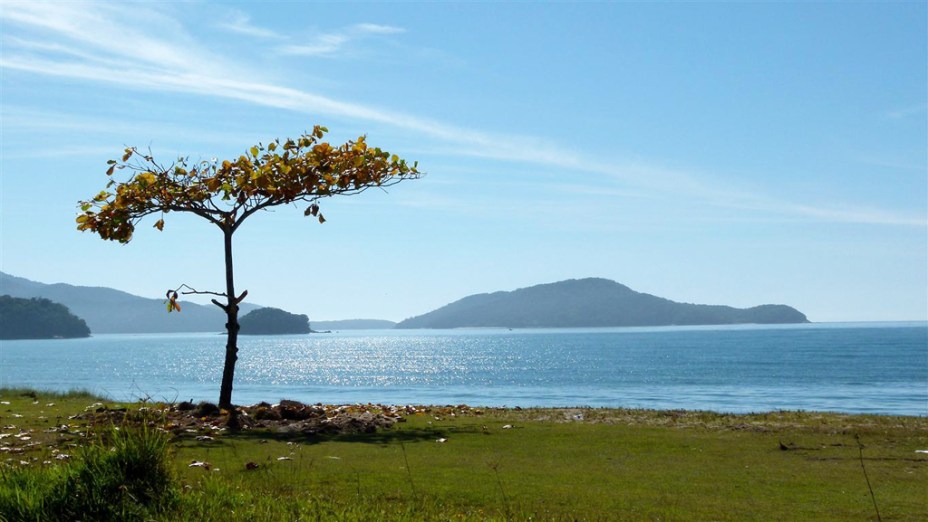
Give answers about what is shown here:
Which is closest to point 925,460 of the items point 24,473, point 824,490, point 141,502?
point 824,490

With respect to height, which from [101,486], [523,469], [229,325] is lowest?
[523,469]

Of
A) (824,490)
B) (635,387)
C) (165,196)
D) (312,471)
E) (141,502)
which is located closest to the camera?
(141,502)

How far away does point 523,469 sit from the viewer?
1405 centimetres

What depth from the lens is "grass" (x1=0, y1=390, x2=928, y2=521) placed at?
34.9ft

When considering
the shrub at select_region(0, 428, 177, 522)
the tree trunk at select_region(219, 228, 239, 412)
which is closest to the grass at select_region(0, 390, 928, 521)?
the shrub at select_region(0, 428, 177, 522)

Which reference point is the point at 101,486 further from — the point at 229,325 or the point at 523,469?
the point at 229,325

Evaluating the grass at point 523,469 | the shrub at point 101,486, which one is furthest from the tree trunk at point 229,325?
the shrub at point 101,486

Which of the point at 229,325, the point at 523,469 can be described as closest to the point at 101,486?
the point at 523,469

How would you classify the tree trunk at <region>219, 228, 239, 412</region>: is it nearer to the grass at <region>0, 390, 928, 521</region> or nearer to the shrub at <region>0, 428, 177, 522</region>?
the grass at <region>0, 390, 928, 521</region>

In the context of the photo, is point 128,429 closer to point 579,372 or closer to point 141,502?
point 141,502

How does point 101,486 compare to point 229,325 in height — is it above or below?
below

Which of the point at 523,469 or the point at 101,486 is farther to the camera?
the point at 523,469

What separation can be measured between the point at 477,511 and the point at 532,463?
411cm

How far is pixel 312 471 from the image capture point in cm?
1369
